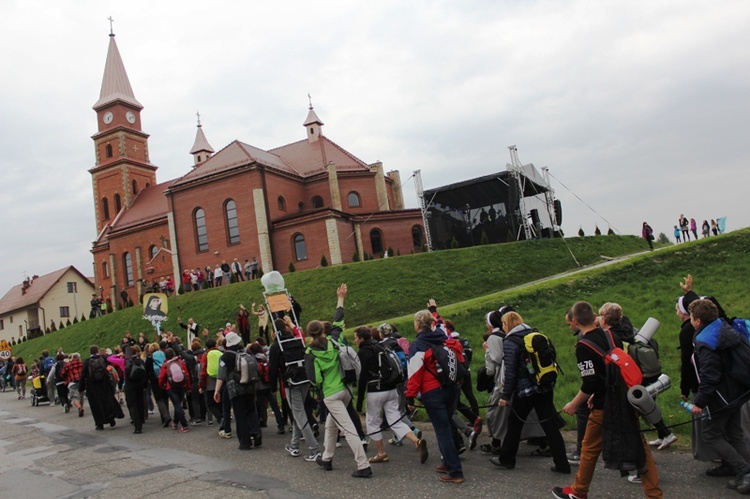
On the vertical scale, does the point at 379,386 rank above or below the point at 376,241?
below

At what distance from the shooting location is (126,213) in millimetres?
55219

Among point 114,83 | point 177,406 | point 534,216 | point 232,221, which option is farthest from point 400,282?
point 114,83

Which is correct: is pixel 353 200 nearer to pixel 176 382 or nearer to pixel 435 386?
pixel 176 382

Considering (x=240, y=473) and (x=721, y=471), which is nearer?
(x=721, y=471)

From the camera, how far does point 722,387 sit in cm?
572

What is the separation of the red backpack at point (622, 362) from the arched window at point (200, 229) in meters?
39.9

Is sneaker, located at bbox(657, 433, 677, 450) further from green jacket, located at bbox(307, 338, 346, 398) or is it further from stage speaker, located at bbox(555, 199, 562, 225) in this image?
stage speaker, located at bbox(555, 199, 562, 225)

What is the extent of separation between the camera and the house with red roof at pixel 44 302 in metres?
65.3

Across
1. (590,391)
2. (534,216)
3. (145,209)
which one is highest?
(145,209)

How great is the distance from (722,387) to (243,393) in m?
6.67

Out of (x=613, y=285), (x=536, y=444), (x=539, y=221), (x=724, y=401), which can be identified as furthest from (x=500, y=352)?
(x=539, y=221)

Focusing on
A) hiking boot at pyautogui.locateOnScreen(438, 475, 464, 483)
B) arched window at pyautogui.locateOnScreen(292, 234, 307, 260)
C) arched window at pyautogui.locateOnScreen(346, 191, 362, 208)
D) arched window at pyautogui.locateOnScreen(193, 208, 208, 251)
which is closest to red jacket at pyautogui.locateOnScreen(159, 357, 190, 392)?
hiking boot at pyautogui.locateOnScreen(438, 475, 464, 483)

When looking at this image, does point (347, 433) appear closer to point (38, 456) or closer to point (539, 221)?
point (38, 456)

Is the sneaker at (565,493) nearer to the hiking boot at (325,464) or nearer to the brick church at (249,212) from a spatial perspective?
the hiking boot at (325,464)
